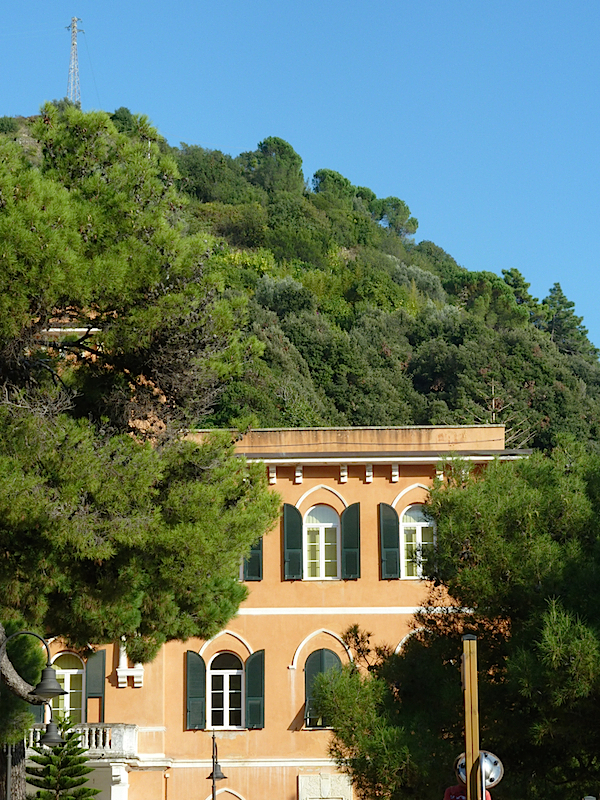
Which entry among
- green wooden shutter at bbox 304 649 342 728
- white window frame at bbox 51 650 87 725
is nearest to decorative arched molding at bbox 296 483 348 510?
green wooden shutter at bbox 304 649 342 728

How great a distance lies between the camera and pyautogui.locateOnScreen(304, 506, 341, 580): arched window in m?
24.0

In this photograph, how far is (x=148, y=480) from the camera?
13.0 metres

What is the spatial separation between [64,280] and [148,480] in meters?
2.26

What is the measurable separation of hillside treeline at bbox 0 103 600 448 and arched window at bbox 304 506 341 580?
7673 millimetres

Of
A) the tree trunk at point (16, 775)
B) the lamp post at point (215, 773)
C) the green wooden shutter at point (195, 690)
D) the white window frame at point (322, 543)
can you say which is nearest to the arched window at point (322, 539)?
the white window frame at point (322, 543)

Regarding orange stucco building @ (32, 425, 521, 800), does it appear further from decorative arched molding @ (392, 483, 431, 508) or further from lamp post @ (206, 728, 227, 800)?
lamp post @ (206, 728, 227, 800)

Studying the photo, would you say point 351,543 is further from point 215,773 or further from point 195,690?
point 215,773

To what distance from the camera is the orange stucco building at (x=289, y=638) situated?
75.8 feet

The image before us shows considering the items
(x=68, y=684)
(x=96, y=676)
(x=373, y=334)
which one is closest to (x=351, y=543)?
(x=96, y=676)

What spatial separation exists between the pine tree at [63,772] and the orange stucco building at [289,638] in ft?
5.44

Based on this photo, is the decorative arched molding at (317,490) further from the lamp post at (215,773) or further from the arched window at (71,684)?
the arched window at (71,684)

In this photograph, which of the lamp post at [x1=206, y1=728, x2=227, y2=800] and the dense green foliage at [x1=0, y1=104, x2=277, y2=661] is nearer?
the dense green foliage at [x1=0, y1=104, x2=277, y2=661]

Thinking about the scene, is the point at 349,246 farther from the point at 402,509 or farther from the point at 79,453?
the point at 79,453

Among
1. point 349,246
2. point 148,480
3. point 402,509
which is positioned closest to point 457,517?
point 148,480
